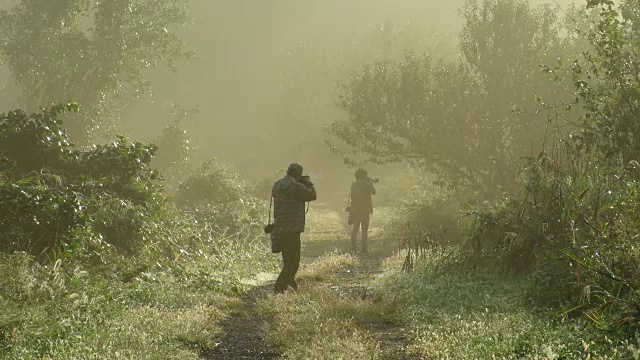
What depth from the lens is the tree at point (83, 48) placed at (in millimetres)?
37375

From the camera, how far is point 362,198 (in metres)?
21.3

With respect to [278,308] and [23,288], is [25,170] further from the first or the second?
[278,308]

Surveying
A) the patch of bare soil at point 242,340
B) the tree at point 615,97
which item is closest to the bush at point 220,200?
the patch of bare soil at point 242,340

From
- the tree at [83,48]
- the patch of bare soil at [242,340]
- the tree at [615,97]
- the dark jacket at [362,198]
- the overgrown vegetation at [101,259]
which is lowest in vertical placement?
the patch of bare soil at [242,340]

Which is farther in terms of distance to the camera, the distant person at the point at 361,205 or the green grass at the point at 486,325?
the distant person at the point at 361,205

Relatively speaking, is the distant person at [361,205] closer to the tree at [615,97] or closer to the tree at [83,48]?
the tree at [615,97]

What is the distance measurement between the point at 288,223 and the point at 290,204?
346 millimetres

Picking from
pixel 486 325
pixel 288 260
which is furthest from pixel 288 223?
pixel 486 325

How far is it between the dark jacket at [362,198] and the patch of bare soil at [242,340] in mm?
10063

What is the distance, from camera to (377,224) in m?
29.0

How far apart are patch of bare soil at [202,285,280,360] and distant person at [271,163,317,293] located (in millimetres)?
1159

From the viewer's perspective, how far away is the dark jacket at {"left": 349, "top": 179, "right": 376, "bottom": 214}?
834 inches

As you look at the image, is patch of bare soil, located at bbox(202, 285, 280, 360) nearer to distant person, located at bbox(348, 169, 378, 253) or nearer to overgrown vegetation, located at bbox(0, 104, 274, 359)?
overgrown vegetation, located at bbox(0, 104, 274, 359)

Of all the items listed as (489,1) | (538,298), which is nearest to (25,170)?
(538,298)
